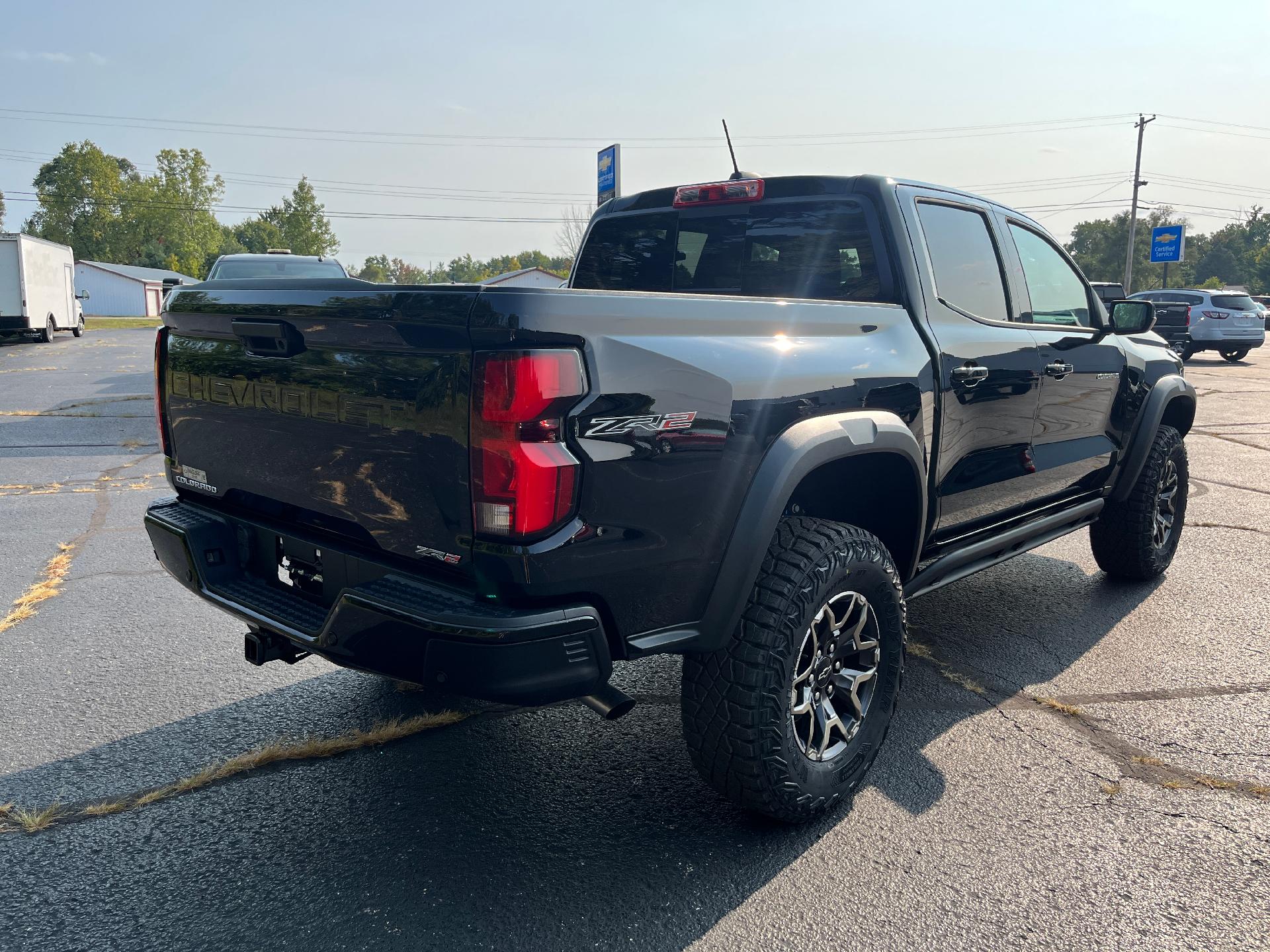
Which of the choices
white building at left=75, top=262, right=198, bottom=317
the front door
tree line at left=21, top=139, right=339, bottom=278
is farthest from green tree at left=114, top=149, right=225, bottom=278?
the front door

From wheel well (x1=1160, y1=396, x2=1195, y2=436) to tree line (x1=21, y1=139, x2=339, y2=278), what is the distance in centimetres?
9816

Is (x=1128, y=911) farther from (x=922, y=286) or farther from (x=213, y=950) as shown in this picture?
(x=213, y=950)

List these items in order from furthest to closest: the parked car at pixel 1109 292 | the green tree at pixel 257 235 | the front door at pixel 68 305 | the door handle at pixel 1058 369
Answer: the green tree at pixel 257 235 → the front door at pixel 68 305 → the parked car at pixel 1109 292 → the door handle at pixel 1058 369

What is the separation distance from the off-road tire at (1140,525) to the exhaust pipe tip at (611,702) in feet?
11.9

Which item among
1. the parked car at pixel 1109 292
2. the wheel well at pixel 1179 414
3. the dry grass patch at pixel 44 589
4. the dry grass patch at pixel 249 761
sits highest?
the parked car at pixel 1109 292

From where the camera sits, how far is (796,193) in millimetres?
3650

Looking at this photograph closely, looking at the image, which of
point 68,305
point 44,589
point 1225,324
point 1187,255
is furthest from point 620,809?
point 1187,255

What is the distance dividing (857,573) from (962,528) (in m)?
1.12

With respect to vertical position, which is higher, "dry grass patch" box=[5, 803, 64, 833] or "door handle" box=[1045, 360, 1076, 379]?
"door handle" box=[1045, 360, 1076, 379]

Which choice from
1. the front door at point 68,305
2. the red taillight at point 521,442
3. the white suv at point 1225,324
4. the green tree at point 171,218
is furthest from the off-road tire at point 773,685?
the green tree at point 171,218

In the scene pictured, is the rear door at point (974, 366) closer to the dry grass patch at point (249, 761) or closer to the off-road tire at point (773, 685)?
the off-road tire at point (773, 685)

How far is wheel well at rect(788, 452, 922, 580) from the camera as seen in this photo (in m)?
3.22

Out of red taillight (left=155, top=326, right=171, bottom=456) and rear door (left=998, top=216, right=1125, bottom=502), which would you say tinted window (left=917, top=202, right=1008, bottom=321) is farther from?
red taillight (left=155, top=326, right=171, bottom=456)

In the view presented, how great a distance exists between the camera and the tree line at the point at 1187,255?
91.2 metres
